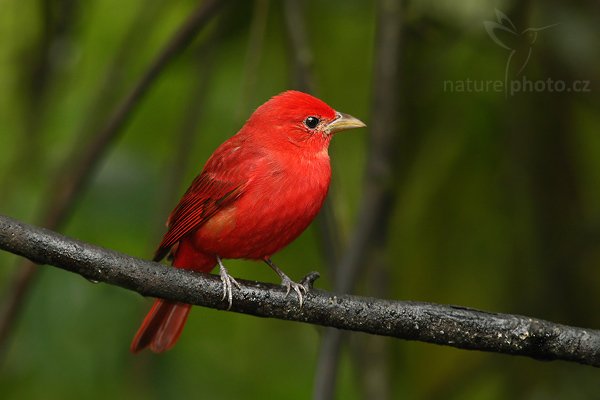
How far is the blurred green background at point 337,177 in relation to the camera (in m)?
4.54

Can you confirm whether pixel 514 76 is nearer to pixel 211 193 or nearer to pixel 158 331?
pixel 211 193

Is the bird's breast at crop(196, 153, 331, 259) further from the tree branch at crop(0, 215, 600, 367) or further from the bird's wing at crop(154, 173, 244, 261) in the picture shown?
the tree branch at crop(0, 215, 600, 367)

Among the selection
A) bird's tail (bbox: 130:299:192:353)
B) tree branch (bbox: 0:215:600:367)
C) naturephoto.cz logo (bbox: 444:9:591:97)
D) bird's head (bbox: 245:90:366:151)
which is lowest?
bird's tail (bbox: 130:299:192:353)

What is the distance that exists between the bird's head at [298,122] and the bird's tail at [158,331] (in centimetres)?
77

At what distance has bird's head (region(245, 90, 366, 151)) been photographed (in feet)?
13.2

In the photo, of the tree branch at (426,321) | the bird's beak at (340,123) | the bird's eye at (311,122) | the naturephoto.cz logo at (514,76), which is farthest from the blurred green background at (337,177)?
the tree branch at (426,321)

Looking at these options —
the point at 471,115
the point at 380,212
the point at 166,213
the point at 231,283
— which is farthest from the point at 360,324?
the point at 471,115

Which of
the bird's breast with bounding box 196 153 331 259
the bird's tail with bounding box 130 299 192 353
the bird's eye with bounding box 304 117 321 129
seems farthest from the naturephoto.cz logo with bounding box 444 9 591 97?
the bird's tail with bounding box 130 299 192 353

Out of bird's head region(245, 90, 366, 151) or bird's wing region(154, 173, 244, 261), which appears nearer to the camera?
bird's wing region(154, 173, 244, 261)

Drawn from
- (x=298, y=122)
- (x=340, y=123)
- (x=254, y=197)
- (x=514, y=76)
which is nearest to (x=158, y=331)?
(x=254, y=197)

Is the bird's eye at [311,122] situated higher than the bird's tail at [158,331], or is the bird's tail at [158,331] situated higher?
the bird's eye at [311,122]

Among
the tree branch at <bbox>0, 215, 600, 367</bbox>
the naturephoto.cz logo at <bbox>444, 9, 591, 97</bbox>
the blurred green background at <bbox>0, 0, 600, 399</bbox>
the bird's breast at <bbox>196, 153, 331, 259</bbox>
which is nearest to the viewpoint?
the tree branch at <bbox>0, 215, 600, 367</bbox>

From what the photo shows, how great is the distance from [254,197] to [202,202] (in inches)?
7.8

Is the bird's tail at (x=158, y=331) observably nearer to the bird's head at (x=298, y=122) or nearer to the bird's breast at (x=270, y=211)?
the bird's breast at (x=270, y=211)
